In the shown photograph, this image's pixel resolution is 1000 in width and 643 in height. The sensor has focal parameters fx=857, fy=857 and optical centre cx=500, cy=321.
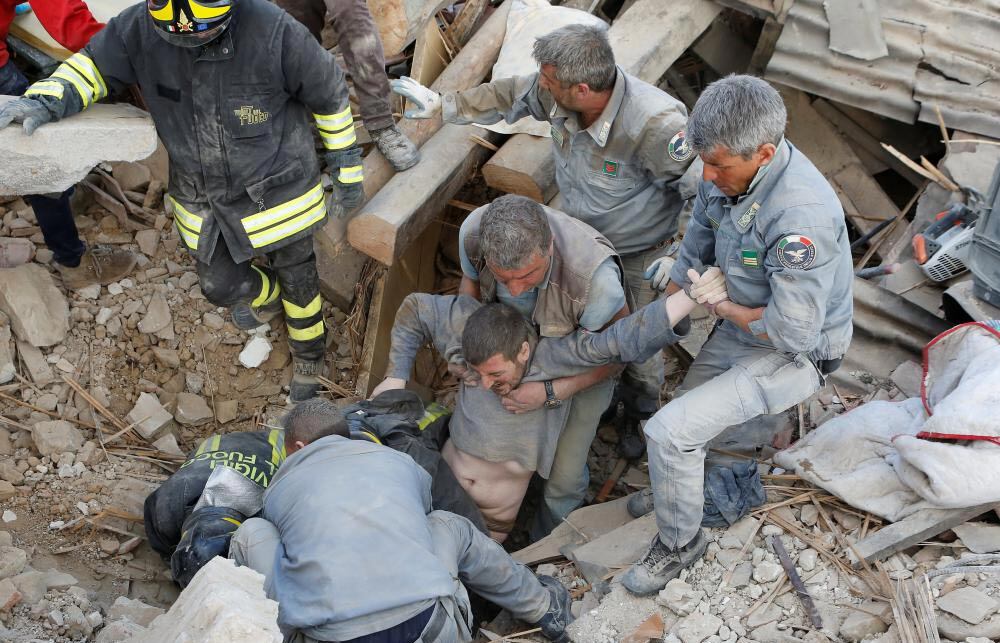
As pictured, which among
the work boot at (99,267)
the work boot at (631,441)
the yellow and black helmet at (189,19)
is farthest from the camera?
the work boot at (631,441)

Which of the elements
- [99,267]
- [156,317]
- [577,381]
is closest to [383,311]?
[156,317]

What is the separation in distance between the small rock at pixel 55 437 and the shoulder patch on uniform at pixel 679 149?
333 centimetres

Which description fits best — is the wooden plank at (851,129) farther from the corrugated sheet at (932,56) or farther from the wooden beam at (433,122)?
the wooden beam at (433,122)

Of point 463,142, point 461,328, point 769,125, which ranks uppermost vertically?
point 769,125

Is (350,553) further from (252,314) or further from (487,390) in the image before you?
(252,314)

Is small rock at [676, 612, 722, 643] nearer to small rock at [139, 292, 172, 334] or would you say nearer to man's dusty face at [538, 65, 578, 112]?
man's dusty face at [538, 65, 578, 112]

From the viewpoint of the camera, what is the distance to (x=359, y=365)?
530 centimetres

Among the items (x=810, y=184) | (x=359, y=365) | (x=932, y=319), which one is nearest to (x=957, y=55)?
(x=932, y=319)

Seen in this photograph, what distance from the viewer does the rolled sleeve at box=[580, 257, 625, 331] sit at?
12.8 feet

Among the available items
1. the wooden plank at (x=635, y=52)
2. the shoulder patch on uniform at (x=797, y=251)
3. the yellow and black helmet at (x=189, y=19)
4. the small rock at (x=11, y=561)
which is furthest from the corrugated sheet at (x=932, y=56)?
the small rock at (x=11, y=561)

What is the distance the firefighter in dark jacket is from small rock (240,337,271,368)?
0.52 m

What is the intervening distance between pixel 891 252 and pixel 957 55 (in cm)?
134

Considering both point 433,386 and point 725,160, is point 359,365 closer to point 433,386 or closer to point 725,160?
point 433,386

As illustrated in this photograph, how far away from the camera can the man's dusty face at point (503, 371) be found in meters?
3.91
